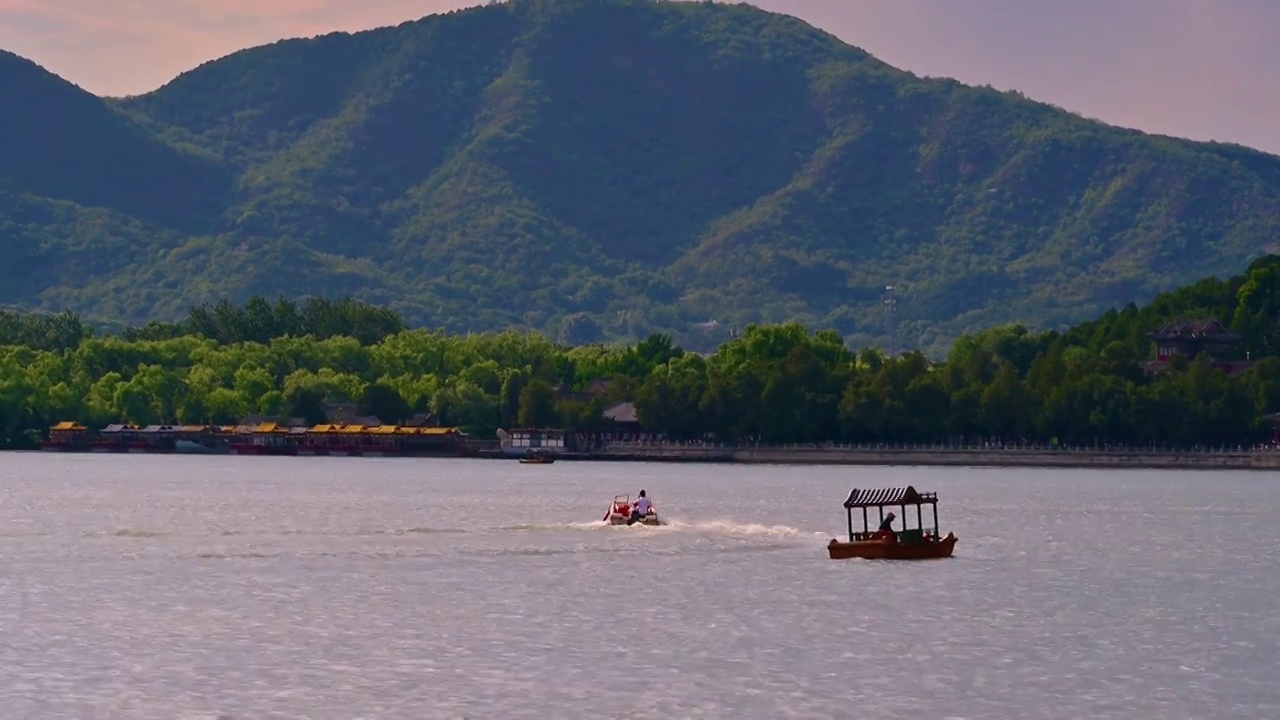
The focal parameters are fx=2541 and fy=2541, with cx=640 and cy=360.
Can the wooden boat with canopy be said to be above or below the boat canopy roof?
below

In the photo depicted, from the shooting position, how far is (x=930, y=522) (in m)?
102

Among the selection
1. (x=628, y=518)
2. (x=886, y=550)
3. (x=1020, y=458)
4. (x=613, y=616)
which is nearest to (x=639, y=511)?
(x=628, y=518)

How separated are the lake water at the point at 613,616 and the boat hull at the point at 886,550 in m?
0.58

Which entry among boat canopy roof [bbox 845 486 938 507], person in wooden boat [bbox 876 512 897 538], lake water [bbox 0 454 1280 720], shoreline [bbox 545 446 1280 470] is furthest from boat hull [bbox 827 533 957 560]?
shoreline [bbox 545 446 1280 470]

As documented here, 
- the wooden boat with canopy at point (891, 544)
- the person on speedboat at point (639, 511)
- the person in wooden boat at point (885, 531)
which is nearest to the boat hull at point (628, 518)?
the person on speedboat at point (639, 511)

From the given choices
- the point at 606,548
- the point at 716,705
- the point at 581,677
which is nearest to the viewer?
the point at 716,705

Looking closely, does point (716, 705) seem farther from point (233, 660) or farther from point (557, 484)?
point (557, 484)

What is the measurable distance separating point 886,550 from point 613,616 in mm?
18891

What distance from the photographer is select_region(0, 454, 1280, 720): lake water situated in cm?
4750

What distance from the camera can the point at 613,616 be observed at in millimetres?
60656

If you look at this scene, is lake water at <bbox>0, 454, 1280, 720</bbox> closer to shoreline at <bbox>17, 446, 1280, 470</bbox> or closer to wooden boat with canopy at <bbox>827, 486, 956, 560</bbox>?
wooden boat with canopy at <bbox>827, 486, 956, 560</bbox>

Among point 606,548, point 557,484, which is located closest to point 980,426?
point 557,484

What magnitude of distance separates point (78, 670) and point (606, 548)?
33.9 m

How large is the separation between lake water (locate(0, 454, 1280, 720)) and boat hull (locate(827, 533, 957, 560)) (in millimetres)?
583
